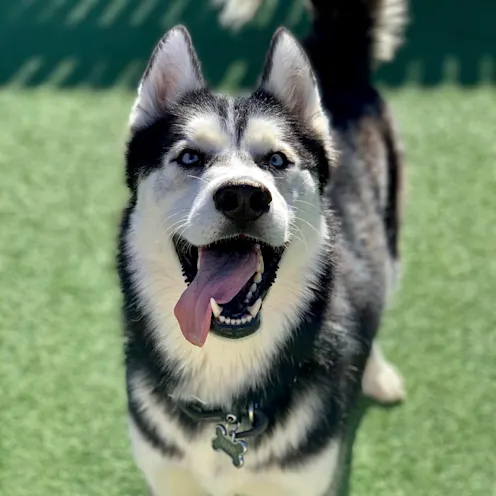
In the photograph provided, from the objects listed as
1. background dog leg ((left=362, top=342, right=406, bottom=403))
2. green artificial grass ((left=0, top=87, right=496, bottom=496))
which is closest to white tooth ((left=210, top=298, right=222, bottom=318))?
green artificial grass ((left=0, top=87, right=496, bottom=496))

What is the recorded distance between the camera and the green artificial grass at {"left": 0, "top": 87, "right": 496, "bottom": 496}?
306 centimetres

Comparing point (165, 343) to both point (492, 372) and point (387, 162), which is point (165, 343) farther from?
point (492, 372)

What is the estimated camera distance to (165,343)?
7.61ft

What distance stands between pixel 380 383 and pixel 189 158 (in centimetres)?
156

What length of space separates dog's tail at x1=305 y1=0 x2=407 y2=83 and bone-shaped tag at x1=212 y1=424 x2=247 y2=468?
1.74 meters

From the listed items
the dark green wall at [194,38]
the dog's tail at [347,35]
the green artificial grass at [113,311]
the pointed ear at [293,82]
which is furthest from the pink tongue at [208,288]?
the dark green wall at [194,38]

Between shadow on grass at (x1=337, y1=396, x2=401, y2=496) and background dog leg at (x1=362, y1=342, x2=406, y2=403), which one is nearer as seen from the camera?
shadow on grass at (x1=337, y1=396, x2=401, y2=496)

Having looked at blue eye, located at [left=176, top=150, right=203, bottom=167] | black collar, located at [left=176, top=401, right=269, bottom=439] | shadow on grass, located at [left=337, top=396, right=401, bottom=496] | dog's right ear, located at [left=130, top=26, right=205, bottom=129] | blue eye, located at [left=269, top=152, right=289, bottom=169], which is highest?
dog's right ear, located at [left=130, top=26, right=205, bottom=129]

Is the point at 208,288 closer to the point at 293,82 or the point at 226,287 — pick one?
the point at 226,287

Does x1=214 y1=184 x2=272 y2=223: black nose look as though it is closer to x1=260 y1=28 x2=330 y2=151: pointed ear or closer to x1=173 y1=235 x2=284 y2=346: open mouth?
x1=173 y1=235 x2=284 y2=346: open mouth

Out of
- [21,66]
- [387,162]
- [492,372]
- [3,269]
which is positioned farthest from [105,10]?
[492,372]

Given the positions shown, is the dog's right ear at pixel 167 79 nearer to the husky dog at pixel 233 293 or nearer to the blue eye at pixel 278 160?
the husky dog at pixel 233 293

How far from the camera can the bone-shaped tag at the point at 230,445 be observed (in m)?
2.29

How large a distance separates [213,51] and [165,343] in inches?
155
